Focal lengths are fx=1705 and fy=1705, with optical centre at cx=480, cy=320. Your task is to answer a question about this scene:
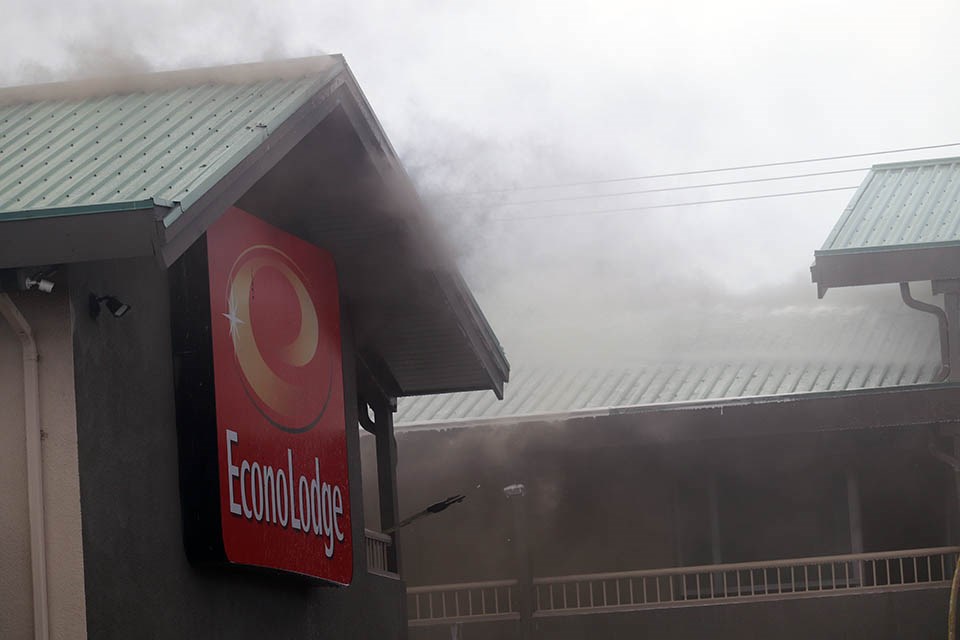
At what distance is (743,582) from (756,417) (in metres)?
2.50

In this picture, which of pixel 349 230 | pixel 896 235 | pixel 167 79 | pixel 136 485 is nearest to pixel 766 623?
pixel 896 235

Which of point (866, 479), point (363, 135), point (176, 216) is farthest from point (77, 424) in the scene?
point (866, 479)

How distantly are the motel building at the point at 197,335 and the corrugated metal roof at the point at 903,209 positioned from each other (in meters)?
7.58

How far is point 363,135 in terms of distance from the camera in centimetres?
1167

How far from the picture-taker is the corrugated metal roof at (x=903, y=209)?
2016 centimetres

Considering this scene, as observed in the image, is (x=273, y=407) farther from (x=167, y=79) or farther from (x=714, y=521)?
(x=714, y=521)

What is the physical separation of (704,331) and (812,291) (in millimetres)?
1593

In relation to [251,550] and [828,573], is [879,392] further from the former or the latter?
[251,550]

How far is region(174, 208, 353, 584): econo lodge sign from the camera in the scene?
10.3m

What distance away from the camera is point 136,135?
9.71 m

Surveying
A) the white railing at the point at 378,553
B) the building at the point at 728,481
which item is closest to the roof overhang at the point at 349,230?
the white railing at the point at 378,553

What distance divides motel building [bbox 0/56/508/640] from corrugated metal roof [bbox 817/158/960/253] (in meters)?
7.58

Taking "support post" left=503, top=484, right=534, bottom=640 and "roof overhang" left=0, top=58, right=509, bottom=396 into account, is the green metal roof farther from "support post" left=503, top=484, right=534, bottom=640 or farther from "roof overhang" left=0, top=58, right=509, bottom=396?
"support post" left=503, top=484, right=534, bottom=640

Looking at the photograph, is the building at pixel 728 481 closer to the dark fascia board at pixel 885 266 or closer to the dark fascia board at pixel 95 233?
the dark fascia board at pixel 885 266
